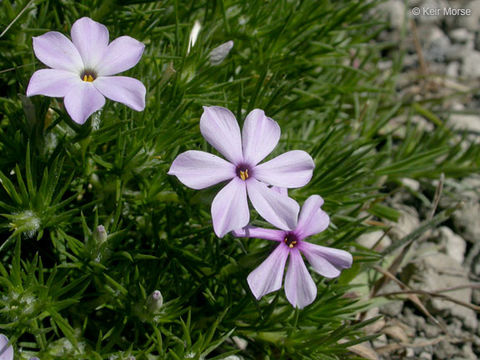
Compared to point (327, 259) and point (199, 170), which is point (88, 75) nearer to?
point (199, 170)

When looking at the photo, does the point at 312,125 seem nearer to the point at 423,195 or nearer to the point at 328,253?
the point at 423,195

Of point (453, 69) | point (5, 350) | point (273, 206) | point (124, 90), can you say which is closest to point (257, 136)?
point (273, 206)

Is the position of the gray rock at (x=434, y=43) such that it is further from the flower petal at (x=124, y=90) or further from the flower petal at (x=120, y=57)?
the flower petal at (x=124, y=90)

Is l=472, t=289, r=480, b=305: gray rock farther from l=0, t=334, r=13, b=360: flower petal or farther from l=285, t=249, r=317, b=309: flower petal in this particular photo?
l=0, t=334, r=13, b=360: flower petal

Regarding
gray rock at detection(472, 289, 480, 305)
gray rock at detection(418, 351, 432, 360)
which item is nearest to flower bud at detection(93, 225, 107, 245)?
gray rock at detection(418, 351, 432, 360)

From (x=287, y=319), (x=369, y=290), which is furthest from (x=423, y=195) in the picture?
(x=287, y=319)

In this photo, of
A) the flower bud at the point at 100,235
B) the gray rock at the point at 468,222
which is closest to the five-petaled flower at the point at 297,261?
the flower bud at the point at 100,235
